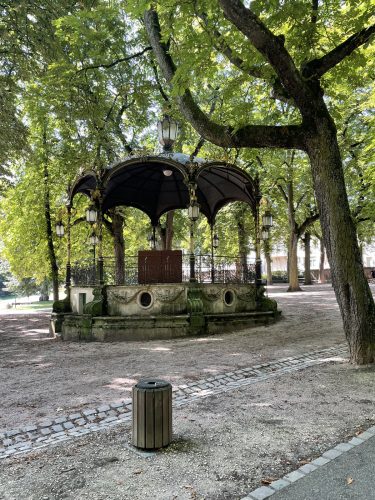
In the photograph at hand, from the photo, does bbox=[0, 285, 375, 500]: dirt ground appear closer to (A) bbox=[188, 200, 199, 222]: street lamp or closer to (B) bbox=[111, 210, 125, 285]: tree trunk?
(A) bbox=[188, 200, 199, 222]: street lamp

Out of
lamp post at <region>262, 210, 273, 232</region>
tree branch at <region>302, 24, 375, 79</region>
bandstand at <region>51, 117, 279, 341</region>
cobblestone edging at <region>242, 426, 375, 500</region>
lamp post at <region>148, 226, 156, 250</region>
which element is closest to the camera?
cobblestone edging at <region>242, 426, 375, 500</region>

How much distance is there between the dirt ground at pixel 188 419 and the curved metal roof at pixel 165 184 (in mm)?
6884

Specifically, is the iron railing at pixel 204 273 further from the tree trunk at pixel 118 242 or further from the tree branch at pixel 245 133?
the tree branch at pixel 245 133

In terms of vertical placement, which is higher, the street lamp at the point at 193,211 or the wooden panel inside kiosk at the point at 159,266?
the street lamp at the point at 193,211

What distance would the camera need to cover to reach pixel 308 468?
3900mm

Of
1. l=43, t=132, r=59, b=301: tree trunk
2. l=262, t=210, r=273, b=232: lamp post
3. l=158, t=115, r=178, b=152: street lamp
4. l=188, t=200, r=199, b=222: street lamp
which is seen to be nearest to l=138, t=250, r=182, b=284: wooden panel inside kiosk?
l=188, t=200, r=199, b=222: street lamp

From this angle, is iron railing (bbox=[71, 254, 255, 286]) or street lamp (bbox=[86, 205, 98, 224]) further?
iron railing (bbox=[71, 254, 255, 286])

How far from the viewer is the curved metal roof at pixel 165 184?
47.7 feet

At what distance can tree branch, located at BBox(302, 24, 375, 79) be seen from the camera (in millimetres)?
7580

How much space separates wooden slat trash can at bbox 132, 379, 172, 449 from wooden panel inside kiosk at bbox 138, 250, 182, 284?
10664mm

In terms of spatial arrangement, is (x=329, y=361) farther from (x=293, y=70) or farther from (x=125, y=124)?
(x=125, y=124)

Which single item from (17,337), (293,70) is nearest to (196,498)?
(293,70)

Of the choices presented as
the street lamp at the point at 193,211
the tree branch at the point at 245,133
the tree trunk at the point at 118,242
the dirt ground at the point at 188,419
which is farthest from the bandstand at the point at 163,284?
the tree branch at the point at 245,133

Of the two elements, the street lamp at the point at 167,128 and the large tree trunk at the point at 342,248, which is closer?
the large tree trunk at the point at 342,248
